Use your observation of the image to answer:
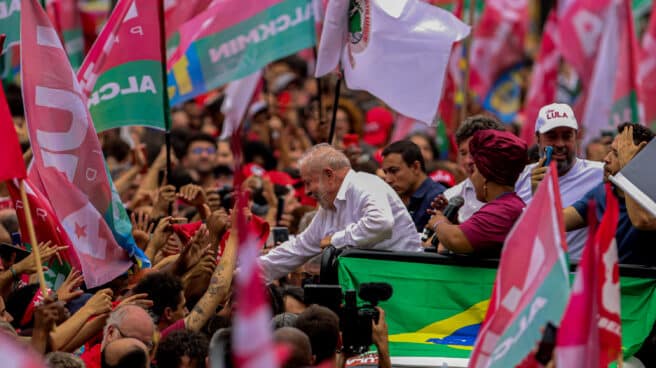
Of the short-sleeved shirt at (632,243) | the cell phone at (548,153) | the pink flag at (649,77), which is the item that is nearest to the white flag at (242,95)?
the cell phone at (548,153)

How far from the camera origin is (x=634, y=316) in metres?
7.78

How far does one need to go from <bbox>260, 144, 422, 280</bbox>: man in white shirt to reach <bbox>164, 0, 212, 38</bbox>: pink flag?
12.3 ft

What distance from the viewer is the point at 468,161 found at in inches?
404

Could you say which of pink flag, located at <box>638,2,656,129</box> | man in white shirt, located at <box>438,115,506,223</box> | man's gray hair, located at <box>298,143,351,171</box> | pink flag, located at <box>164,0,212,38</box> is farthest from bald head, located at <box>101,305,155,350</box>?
pink flag, located at <box>638,2,656,129</box>

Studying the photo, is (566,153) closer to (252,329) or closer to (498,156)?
(498,156)

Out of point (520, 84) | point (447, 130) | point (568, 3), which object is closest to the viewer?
point (447, 130)

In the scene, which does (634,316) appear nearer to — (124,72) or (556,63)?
(124,72)

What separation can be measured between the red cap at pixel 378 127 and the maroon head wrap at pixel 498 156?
8249mm

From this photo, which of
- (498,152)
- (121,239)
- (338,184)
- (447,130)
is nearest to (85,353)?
(121,239)

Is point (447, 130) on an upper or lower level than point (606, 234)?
lower

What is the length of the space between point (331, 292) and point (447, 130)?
7869 mm

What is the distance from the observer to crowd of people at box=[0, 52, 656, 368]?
22.7 feet

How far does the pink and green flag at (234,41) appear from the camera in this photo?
12062 millimetres

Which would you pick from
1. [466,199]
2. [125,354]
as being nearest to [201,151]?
[466,199]
